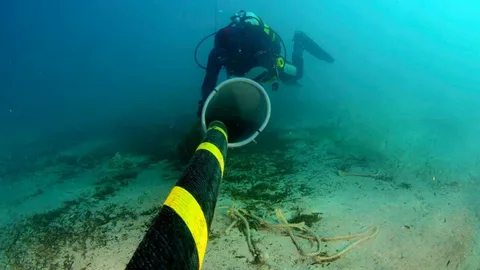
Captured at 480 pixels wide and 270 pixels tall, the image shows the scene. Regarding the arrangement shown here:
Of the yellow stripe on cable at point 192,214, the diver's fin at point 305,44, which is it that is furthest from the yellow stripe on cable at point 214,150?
the diver's fin at point 305,44

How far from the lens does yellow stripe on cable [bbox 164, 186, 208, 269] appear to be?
152 centimetres

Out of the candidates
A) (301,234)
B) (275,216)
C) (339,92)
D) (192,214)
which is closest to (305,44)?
Result: (339,92)

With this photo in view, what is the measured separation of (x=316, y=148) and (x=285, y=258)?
3642 millimetres

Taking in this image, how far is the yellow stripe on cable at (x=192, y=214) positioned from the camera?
1.52 metres

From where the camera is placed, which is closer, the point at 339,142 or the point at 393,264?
the point at 393,264

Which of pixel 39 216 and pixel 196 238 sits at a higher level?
pixel 196 238

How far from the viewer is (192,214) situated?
1.59 m

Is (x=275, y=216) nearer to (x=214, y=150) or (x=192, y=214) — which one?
(x=214, y=150)

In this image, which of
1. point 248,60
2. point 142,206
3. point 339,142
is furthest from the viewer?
point 339,142

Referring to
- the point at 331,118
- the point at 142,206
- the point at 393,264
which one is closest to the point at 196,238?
the point at 393,264

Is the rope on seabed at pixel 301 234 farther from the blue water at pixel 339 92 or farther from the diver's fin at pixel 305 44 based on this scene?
the diver's fin at pixel 305 44

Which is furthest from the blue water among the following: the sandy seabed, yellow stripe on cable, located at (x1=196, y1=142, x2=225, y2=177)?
yellow stripe on cable, located at (x1=196, y1=142, x2=225, y2=177)

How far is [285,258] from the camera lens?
256 centimetres

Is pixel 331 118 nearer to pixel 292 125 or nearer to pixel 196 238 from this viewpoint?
pixel 292 125
